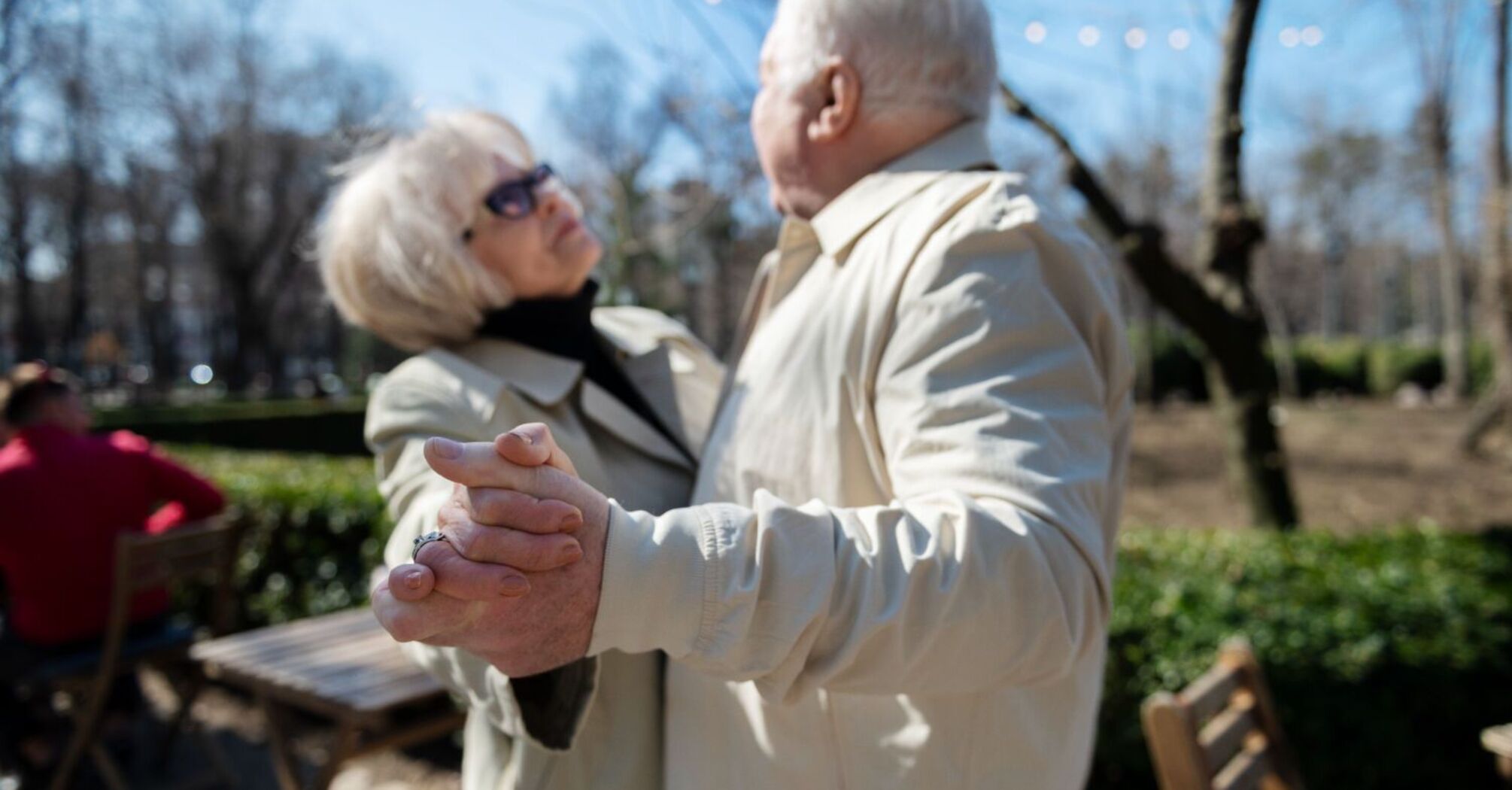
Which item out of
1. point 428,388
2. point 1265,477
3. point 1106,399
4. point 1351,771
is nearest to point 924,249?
point 1106,399

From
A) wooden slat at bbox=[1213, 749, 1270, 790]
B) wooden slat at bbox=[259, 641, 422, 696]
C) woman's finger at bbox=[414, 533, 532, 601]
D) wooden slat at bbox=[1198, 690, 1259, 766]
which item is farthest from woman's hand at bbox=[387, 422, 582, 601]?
wooden slat at bbox=[259, 641, 422, 696]

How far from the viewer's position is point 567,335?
164 cm

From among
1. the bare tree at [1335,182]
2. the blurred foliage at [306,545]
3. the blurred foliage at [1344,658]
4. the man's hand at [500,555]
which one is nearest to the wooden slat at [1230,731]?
the blurred foliage at [1344,658]

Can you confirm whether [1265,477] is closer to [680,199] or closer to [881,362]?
[680,199]

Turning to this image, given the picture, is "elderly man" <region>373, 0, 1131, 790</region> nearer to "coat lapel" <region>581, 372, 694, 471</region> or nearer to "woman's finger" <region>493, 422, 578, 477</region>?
"woman's finger" <region>493, 422, 578, 477</region>

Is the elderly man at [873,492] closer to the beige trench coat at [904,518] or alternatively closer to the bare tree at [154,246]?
the beige trench coat at [904,518]

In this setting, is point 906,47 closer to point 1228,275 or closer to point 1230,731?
point 1230,731

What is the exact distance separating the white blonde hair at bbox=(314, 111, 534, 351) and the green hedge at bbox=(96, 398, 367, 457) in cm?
1576

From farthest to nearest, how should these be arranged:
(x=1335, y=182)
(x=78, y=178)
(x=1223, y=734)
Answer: (x=1335, y=182) < (x=78, y=178) < (x=1223, y=734)

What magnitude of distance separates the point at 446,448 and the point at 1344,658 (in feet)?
11.2

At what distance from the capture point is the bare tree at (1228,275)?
5.01 meters

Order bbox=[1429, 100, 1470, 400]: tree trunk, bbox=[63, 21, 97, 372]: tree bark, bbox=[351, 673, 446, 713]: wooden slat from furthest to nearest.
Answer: bbox=[63, 21, 97, 372]: tree bark
bbox=[1429, 100, 1470, 400]: tree trunk
bbox=[351, 673, 446, 713]: wooden slat

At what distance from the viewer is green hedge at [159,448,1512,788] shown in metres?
3.25

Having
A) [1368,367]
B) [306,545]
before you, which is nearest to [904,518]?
[306,545]
